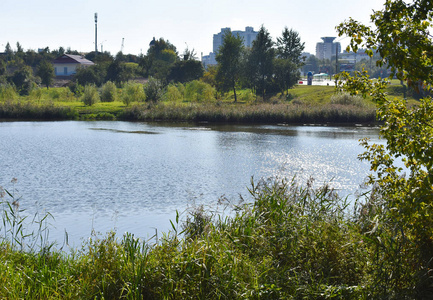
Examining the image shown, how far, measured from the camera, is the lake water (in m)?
12.1

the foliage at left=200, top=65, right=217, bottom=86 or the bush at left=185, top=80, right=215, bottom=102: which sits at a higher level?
the foliage at left=200, top=65, right=217, bottom=86

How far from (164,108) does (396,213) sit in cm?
4231

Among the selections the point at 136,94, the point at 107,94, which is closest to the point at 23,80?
the point at 107,94

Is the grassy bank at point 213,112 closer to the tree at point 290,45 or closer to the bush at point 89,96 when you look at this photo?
the bush at point 89,96

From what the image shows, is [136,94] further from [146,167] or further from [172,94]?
[146,167]

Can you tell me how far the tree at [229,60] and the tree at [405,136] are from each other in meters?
54.9

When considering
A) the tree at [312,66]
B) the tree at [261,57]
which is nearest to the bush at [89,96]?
the tree at [261,57]

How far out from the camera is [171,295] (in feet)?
19.1

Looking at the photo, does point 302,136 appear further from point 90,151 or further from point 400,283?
point 400,283

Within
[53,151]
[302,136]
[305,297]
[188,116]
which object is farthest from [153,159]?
[188,116]

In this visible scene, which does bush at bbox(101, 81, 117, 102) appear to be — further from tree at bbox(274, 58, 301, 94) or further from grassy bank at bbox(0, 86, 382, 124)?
tree at bbox(274, 58, 301, 94)

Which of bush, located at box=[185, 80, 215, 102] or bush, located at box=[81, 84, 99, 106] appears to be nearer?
bush, located at box=[81, 84, 99, 106]

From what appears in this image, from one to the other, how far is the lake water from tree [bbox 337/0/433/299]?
4.42 metres

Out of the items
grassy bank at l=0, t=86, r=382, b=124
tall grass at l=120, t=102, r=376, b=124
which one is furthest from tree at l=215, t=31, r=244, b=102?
tall grass at l=120, t=102, r=376, b=124
